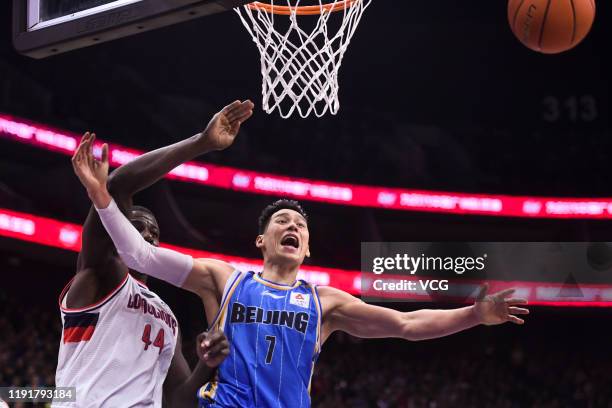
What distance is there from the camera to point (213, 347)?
2908 mm

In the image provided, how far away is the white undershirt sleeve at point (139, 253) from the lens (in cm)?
299

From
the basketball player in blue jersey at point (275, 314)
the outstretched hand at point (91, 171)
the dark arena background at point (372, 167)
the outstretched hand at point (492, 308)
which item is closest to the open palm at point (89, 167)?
the outstretched hand at point (91, 171)

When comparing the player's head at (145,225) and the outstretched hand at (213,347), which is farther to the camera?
the player's head at (145,225)

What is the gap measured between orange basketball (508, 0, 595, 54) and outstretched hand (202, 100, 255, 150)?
3.31 m

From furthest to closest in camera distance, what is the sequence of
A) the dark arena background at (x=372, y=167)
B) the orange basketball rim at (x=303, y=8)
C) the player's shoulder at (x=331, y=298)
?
the dark arena background at (x=372, y=167)
the orange basketball rim at (x=303, y=8)
the player's shoulder at (x=331, y=298)

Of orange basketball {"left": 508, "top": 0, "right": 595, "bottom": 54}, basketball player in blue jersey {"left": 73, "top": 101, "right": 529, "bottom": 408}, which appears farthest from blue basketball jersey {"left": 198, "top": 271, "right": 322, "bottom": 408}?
orange basketball {"left": 508, "top": 0, "right": 595, "bottom": 54}

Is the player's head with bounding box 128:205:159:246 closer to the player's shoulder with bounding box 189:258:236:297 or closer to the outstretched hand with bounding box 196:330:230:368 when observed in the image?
the player's shoulder with bounding box 189:258:236:297

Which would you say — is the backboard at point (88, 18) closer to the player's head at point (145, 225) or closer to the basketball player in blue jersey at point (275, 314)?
the basketball player in blue jersey at point (275, 314)

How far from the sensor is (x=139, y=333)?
3316mm

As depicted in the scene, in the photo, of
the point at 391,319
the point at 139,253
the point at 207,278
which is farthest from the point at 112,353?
the point at 391,319

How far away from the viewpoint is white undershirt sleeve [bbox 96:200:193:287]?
9.81ft

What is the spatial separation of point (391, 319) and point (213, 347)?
985 millimetres

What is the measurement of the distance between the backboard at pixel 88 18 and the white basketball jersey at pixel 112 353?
1222 mm

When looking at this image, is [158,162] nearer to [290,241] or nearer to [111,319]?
[111,319]
